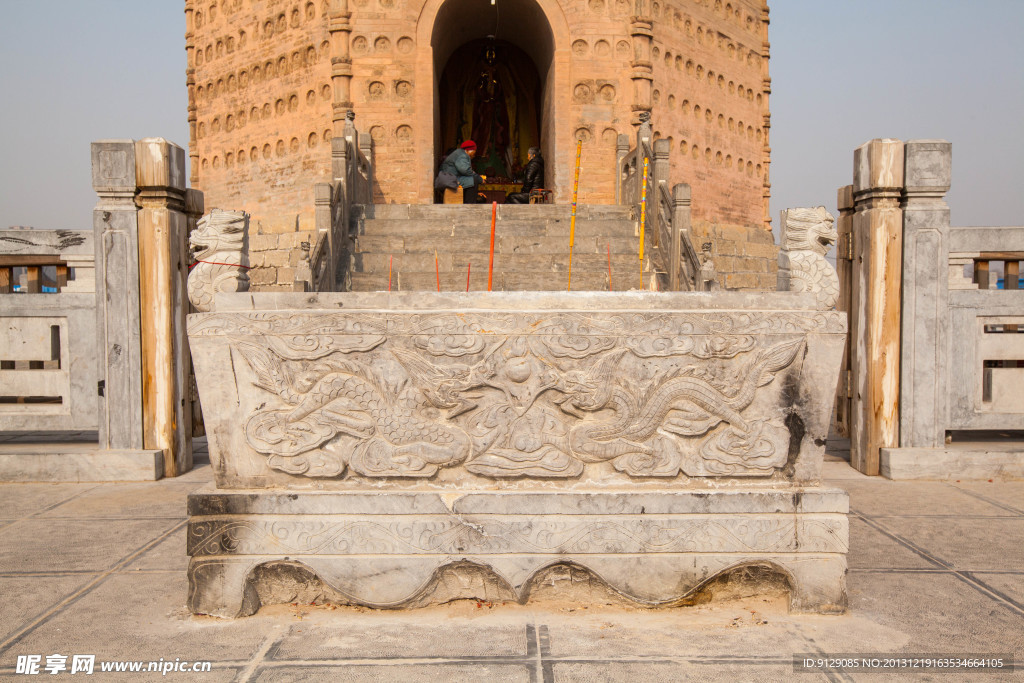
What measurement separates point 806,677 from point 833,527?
2.81 feet

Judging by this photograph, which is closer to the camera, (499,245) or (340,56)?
(499,245)

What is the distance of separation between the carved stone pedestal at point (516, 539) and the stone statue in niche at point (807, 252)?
109 centimetres

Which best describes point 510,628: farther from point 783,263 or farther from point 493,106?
point 493,106

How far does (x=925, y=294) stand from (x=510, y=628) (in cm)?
485

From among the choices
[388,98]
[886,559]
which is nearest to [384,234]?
[388,98]

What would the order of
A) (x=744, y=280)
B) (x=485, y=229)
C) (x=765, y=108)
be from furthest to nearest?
(x=765, y=108), (x=744, y=280), (x=485, y=229)

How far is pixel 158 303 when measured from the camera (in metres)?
6.24

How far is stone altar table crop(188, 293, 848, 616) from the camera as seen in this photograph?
345 centimetres

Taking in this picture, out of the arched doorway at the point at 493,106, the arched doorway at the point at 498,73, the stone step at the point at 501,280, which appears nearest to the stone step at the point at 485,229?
the stone step at the point at 501,280

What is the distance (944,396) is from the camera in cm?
615

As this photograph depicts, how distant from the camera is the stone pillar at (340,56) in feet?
47.7

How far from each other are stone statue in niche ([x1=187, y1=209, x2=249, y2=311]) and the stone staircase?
5163 mm

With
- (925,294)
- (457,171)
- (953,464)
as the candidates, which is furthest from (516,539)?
(457,171)

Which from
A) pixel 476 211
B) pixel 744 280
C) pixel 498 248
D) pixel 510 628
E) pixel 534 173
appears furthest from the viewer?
pixel 534 173
